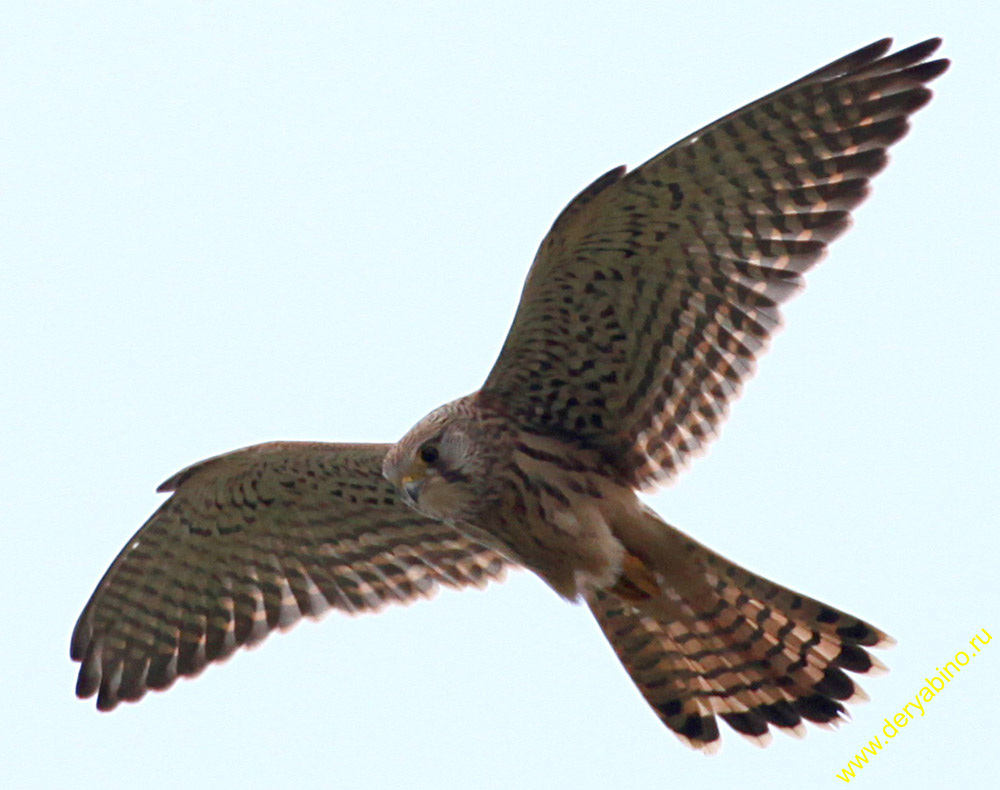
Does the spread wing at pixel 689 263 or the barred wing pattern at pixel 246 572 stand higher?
the spread wing at pixel 689 263

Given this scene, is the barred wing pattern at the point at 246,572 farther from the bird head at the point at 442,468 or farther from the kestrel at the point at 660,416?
the bird head at the point at 442,468

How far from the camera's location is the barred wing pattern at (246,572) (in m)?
7.97

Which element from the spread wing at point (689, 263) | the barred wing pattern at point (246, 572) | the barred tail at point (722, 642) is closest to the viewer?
the spread wing at point (689, 263)

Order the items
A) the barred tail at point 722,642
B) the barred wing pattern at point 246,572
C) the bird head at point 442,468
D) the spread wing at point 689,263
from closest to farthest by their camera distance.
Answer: the spread wing at point 689,263, the barred tail at point 722,642, the bird head at point 442,468, the barred wing pattern at point 246,572

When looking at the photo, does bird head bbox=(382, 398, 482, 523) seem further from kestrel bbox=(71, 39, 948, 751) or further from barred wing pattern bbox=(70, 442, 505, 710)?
barred wing pattern bbox=(70, 442, 505, 710)

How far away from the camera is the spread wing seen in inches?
255

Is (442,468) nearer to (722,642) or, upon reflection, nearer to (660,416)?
(660,416)

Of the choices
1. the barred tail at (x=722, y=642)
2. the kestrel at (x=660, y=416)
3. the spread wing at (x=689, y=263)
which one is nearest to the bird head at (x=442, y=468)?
the kestrel at (x=660, y=416)

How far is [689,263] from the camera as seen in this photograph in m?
6.80

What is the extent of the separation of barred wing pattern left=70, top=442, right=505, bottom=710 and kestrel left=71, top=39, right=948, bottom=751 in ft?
0.33

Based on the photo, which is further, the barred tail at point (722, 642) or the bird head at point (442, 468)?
the bird head at point (442, 468)

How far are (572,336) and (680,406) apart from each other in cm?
58

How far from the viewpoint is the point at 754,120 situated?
6.52 metres

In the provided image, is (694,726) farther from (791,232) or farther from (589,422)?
(791,232)
